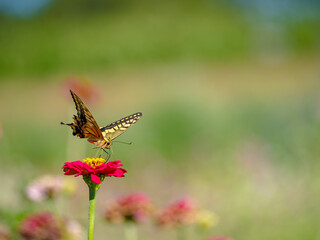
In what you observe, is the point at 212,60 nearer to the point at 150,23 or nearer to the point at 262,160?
the point at 150,23

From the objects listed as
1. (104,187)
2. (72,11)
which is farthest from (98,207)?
(72,11)

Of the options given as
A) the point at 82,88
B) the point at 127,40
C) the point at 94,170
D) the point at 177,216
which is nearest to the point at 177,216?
the point at 177,216

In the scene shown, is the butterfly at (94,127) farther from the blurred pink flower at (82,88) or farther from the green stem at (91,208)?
the blurred pink flower at (82,88)

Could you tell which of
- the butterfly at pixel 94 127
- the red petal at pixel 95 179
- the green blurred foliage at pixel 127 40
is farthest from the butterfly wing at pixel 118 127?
the green blurred foliage at pixel 127 40

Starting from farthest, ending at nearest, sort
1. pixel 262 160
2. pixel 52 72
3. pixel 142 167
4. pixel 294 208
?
pixel 52 72, pixel 142 167, pixel 262 160, pixel 294 208

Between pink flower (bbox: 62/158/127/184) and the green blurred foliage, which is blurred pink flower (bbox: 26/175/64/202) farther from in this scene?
the green blurred foliage

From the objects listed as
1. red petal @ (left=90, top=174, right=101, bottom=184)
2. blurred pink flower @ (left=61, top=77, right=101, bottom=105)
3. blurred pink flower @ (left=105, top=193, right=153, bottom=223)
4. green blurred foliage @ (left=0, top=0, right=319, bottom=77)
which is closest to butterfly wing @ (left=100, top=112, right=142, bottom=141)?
blurred pink flower @ (left=105, top=193, right=153, bottom=223)
